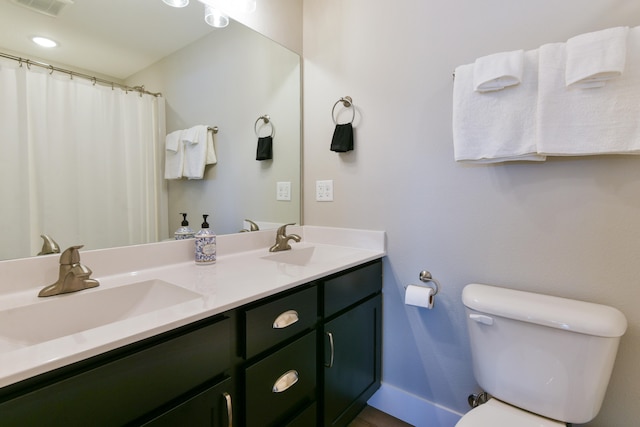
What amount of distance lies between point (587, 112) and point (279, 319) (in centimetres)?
120

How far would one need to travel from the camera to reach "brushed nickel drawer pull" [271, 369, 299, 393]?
941mm

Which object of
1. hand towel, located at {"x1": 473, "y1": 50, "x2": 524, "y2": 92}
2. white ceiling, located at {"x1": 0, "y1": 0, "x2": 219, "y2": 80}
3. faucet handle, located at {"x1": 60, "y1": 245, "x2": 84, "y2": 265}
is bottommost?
faucet handle, located at {"x1": 60, "y1": 245, "x2": 84, "y2": 265}

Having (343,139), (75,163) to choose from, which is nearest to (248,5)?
(343,139)

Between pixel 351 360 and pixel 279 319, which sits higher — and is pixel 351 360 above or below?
below

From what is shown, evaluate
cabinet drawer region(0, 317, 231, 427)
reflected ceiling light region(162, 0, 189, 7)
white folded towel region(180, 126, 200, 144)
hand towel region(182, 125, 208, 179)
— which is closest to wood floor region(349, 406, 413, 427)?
cabinet drawer region(0, 317, 231, 427)

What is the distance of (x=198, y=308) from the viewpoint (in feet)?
2.47

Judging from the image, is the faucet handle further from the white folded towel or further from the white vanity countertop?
the white folded towel

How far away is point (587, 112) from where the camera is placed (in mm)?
966

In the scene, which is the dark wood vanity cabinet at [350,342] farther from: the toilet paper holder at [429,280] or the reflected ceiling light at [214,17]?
the reflected ceiling light at [214,17]

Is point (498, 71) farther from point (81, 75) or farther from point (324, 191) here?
point (81, 75)

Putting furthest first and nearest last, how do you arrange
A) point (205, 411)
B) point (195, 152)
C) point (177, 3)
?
1. point (195, 152)
2. point (177, 3)
3. point (205, 411)

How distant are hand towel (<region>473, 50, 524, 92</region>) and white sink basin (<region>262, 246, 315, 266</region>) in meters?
1.08

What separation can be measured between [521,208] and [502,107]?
1.33 ft

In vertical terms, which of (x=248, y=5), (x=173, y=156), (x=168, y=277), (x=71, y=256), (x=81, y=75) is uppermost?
(x=248, y=5)
